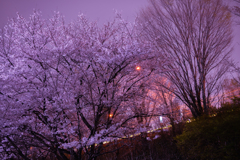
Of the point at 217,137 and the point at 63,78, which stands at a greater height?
the point at 63,78

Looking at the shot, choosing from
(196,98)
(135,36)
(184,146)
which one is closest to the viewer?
(184,146)

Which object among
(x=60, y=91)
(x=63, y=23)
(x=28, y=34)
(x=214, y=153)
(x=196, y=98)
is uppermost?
(x=63, y=23)

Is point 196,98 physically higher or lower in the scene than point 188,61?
lower

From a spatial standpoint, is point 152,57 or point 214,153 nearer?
point 214,153

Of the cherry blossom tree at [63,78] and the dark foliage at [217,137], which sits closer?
the dark foliage at [217,137]

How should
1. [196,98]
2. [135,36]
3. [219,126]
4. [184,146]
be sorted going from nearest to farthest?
1. [219,126]
2. [184,146]
3. [135,36]
4. [196,98]

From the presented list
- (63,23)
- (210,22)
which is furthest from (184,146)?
(63,23)

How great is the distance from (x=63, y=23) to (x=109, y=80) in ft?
12.3

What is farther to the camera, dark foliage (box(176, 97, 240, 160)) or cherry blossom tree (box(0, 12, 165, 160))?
cherry blossom tree (box(0, 12, 165, 160))

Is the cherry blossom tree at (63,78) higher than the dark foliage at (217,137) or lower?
higher

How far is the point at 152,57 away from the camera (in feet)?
21.9

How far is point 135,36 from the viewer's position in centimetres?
718

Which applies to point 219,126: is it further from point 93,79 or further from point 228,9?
point 228,9

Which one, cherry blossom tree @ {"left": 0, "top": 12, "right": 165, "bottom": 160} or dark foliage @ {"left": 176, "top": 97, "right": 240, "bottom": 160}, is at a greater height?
cherry blossom tree @ {"left": 0, "top": 12, "right": 165, "bottom": 160}
